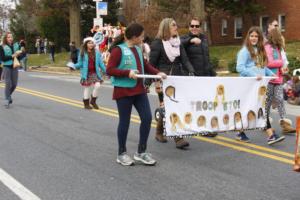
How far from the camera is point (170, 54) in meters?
7.60

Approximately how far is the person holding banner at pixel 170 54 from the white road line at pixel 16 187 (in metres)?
2.53

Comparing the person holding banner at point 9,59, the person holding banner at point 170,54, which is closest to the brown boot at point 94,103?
the person holding banner at point 9,59

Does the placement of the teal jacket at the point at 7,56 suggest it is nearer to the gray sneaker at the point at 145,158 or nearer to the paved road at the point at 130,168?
the paved road at the point at 130,168

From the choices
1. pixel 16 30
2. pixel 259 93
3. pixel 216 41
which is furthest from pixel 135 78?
pixel 16 30

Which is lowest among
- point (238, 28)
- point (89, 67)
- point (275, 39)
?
point (89, 67)

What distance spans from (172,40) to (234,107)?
134cm

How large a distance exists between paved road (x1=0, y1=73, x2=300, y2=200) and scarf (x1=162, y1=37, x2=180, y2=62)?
138cm

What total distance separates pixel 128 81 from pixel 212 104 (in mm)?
1476

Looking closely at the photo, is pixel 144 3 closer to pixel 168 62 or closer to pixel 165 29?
pixel 168 62

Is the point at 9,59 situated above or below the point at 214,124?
above

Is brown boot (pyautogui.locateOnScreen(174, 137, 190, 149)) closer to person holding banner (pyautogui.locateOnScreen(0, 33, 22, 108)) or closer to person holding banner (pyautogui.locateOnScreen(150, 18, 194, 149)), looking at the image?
person holding banner (pyautogui.locateOnScreen(150, 18, 194, 149))

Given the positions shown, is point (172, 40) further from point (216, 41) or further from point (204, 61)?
point (216, 41)

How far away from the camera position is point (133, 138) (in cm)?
847

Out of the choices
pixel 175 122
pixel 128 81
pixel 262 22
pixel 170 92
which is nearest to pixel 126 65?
pixel 128 81
